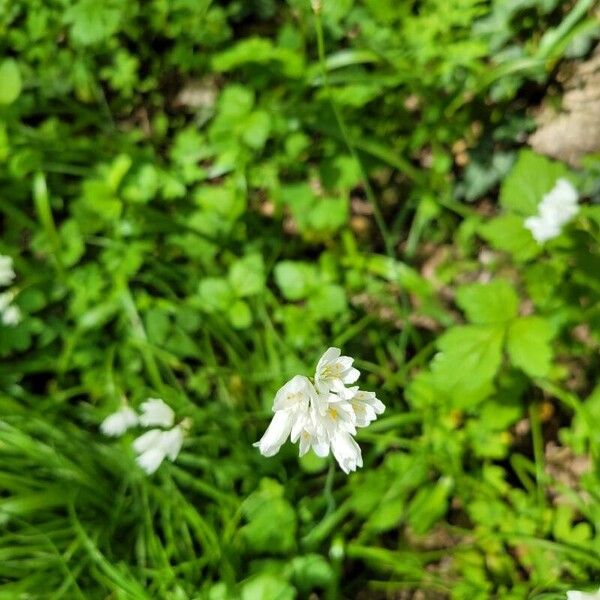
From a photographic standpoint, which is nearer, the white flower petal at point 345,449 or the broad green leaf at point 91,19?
the white flower petal at point 345,449

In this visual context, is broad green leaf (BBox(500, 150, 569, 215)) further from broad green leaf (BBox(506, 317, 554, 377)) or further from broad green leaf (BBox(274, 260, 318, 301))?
broad green leaf (BBox(274, 260, 318, 301))

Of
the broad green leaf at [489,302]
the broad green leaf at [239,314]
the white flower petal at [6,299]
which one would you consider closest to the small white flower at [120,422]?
the broad green leaf at [239,314]

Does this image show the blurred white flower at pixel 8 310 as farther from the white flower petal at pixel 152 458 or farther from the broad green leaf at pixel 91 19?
the broad green leaf at pixel 91 19

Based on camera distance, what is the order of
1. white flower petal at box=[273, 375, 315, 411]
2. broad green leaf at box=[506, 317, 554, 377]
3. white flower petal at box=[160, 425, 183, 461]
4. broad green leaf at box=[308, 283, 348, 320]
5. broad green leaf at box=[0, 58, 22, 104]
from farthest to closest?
broad green leaf at box=[0, 58, 22, 104], broad green leaf at box=[308, 283, 348, 320], white flower petal at box=[160, 425, 183, 461], broad green leaf at box=[506, 317, 554, 377], white flower petal at box=[273, 375, 315, 411]

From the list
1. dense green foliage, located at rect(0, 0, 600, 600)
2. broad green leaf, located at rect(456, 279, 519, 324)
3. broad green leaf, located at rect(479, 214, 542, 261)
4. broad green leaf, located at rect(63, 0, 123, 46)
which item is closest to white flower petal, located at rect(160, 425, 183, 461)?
dense green foliage, located at rect(0, 0, 600, 600)

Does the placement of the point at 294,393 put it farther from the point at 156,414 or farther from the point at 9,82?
the point at 9,82

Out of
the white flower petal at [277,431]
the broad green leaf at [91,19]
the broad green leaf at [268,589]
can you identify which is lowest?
the broad green leaf at [268,589]
